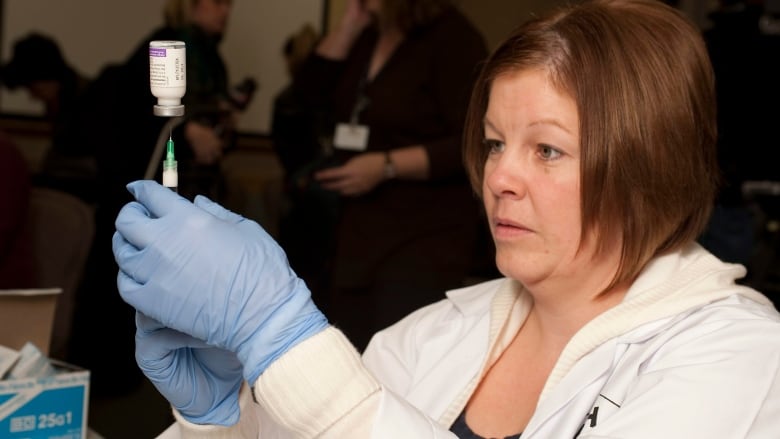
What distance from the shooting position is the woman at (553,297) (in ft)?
3.44

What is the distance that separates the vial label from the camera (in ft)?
3.53

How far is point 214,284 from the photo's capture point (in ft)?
3.43

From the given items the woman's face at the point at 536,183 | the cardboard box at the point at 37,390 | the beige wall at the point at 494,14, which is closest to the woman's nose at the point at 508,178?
the woman's face at the point at 536,183

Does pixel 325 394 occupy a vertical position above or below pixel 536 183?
below

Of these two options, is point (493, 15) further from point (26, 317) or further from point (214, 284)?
point (214, 284)

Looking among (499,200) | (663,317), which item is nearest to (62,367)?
(499,200)

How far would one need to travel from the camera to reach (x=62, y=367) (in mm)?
1502

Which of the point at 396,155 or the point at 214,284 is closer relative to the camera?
the point at 214,284

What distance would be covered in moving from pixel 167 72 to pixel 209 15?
217 cm

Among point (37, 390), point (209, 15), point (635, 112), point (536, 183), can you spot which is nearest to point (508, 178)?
point (536, 183)

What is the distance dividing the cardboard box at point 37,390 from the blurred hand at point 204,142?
59.4 inches

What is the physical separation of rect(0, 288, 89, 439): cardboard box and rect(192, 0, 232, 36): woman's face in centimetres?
179

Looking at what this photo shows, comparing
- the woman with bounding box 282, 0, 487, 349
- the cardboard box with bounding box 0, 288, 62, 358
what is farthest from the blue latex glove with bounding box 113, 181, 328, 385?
the woman with bounding box 282, 0, 487, 349

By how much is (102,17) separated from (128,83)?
175cm
